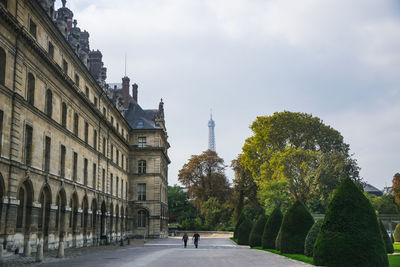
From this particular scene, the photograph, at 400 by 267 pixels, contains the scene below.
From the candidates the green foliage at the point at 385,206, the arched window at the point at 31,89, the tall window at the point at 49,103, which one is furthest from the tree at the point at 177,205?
the arched window at the point at 31,89

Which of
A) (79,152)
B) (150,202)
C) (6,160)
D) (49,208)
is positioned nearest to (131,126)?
(150,202)

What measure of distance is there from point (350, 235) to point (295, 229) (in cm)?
924

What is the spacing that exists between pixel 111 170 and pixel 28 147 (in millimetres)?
22896

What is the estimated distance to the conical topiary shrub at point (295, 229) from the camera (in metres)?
25.0

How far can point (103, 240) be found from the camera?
43.2 meters

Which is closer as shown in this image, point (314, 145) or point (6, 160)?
point (6, 160)

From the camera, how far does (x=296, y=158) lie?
163 feet

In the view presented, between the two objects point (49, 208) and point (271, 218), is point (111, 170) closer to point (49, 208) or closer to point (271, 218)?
point (49, 208)

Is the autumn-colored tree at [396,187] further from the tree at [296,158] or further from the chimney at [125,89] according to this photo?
the chimney at [125,89]

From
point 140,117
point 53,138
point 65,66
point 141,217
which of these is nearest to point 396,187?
point 141,217

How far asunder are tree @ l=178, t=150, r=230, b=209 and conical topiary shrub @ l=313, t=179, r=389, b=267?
6462 cm

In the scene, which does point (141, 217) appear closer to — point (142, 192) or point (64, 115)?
point (142, 192)

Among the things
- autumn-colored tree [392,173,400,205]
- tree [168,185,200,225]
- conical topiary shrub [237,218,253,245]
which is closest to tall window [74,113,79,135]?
conical topiary shrub [237,218,253,245]

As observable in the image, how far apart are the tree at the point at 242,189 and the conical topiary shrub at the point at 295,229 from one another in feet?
145
